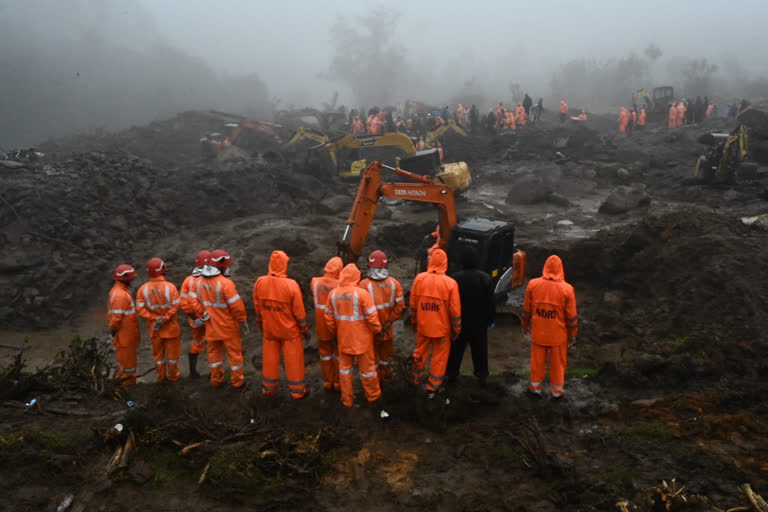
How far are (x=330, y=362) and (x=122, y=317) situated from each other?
2.59 metres

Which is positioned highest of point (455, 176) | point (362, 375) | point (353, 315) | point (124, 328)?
point (353, 315)

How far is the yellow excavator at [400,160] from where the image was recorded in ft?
49.7

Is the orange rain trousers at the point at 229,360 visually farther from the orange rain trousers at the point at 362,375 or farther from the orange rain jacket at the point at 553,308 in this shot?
the orange rain jacket at the point at 553,308

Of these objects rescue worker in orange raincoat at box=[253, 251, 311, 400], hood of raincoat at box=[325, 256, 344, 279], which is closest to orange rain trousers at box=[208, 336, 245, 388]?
rescue worker in orange raincoat at box=[253, 251, 311, 400]

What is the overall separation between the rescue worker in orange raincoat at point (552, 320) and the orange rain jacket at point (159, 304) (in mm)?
4131

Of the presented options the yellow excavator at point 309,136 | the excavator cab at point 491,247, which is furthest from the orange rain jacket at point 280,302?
the yellow excavator at point 309,136

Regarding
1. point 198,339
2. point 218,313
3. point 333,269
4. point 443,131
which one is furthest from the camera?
point 443,131

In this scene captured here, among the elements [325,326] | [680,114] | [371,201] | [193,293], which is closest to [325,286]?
[325,326]

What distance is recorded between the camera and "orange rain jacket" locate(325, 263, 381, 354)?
196 inches

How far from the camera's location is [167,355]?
6156 mm

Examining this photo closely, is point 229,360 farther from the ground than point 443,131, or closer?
closer

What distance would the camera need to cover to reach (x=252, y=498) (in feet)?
12.0

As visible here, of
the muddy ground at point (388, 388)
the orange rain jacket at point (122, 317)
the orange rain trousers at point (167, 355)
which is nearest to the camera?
the muddy ground at point (388, 388)

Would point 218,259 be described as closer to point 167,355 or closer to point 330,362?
point 167,355
